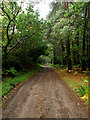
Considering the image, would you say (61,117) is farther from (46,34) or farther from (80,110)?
(46,34)

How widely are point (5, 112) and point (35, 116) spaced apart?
1.24 metres

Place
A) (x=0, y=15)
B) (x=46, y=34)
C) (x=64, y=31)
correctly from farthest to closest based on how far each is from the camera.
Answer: (x=46, y=34), (x=64, y=31), (x=0, y=15)

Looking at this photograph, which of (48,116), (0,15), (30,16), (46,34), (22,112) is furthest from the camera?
(46,34)

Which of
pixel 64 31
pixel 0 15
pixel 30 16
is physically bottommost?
pixel 64 31

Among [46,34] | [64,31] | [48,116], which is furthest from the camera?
[46,34]

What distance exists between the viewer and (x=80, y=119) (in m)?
2.61

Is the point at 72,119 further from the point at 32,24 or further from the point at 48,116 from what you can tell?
the point at 32,24

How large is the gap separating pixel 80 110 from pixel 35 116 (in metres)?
1.71

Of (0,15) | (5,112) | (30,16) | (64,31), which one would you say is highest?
(30,16)

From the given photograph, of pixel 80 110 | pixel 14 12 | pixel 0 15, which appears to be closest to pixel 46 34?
pixel 14 12

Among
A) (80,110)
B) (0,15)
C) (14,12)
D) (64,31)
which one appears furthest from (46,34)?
(80,110)

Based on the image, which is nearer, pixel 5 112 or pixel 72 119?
pixel 72 119

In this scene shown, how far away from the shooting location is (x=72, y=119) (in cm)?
263

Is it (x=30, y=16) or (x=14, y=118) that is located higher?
(x=30, y=16)
